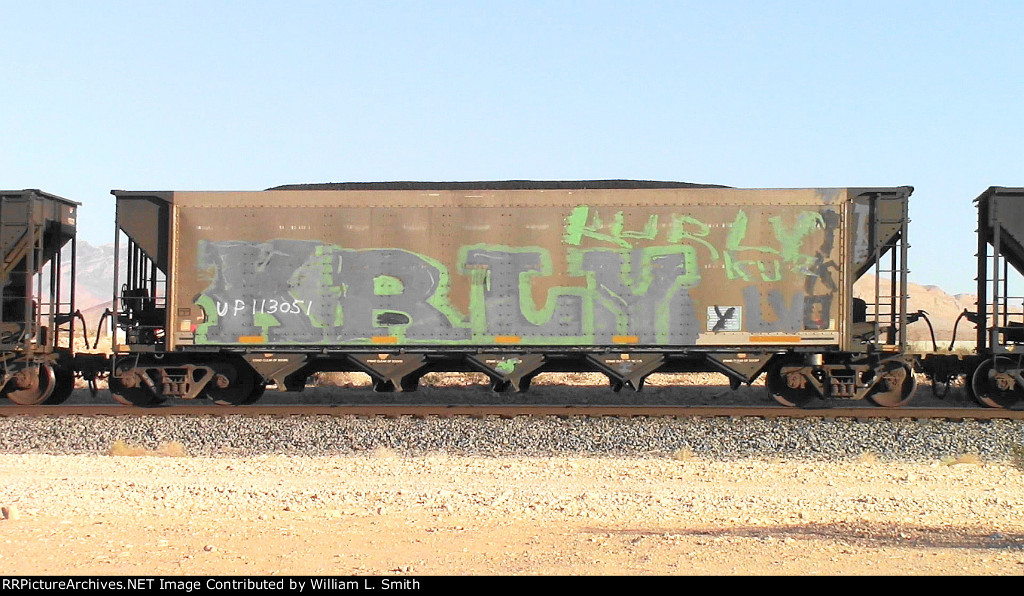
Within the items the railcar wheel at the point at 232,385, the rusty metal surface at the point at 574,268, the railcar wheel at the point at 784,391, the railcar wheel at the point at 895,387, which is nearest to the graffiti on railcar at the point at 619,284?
the rusty metal surface at the point at 574,268

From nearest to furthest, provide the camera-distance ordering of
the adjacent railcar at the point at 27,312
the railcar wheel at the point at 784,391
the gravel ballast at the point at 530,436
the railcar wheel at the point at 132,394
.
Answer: the gravel ballast at the point at 530,436 → the railcar wheel at the point at 784,391 → the railcar wheel at the point at 132,394 → the adjacent railcar at the point at 27,312

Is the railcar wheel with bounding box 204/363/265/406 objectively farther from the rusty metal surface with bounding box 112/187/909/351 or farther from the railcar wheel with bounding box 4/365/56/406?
the railcar wheel with bounding box 4/365/56/406

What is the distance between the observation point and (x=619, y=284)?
13695 millimetres

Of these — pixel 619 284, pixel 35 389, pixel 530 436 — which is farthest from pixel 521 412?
pixel 35 389

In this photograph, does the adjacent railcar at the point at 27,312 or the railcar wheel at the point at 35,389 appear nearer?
the adjacent railcar at the point at 27,312

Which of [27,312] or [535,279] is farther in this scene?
[27,312]

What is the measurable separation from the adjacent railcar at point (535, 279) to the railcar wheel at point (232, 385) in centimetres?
37

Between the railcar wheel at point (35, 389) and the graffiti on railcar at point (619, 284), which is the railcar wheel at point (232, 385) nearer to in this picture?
the graffiti on railcar at point (619, 284)

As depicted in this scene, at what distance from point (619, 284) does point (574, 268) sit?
28.3 inches

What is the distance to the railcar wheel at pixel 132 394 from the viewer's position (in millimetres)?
14414

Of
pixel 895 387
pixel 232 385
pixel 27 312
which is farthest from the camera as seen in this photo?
pixel 27 312

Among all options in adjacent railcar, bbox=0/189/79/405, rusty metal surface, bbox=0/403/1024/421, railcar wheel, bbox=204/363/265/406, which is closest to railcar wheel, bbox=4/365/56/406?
adjacent railcar, bbox=0/189/79/405

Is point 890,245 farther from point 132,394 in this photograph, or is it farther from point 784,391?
point 132,394

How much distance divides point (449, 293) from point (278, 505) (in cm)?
662
